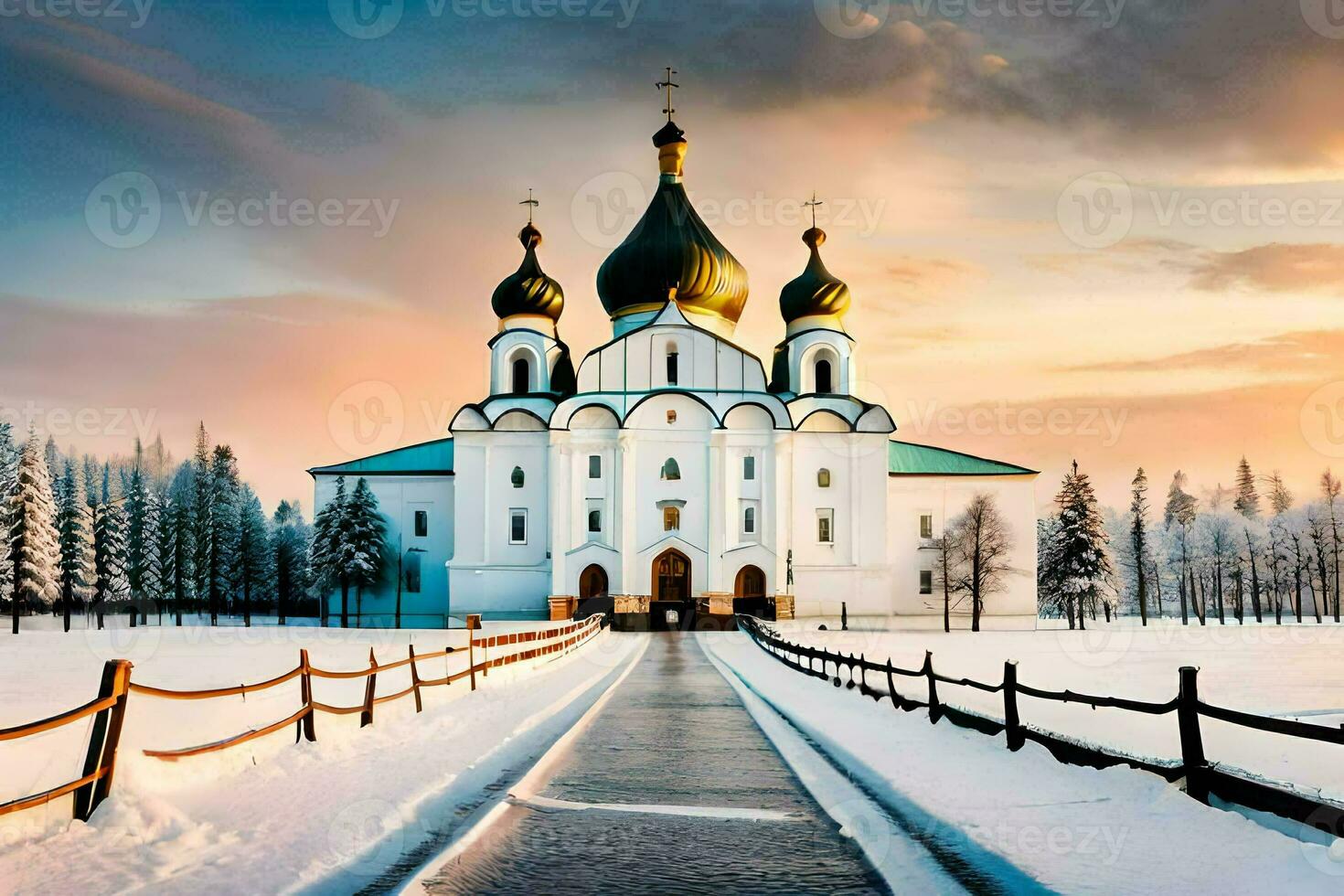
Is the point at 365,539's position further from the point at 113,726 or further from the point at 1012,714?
the point at 113,726

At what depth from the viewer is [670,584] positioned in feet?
185

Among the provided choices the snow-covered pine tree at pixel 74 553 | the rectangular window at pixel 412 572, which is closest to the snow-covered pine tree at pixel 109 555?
the snow-covered pine tree at pixel 74 553

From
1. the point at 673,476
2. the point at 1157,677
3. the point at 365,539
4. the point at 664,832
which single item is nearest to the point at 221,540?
the point at 365,539

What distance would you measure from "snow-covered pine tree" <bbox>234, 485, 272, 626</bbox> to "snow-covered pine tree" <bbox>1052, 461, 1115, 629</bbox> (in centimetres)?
4836

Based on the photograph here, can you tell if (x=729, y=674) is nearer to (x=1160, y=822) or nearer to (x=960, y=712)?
(x=960, y=712)

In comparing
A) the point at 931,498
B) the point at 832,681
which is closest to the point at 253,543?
the point at 931,498

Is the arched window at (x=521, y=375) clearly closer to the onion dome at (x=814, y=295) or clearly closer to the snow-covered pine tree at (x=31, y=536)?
the onion dome at (x=814, y=295)

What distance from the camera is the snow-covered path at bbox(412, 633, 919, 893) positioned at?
687 cm

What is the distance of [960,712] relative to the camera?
1352 cm

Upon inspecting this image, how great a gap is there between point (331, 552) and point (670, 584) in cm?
1908

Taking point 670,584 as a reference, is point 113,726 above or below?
below

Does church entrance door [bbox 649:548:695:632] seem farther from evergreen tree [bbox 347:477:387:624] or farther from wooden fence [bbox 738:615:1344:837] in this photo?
wooden fence [bbox 738:615:1344:837]

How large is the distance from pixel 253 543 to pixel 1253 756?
7649cm

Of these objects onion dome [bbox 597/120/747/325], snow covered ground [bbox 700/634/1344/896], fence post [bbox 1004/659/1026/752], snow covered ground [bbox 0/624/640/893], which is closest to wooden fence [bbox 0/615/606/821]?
snow covered ground [bbox 0/624/640/893]
